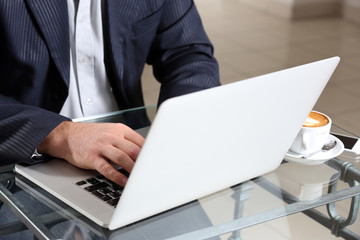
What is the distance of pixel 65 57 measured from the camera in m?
1.37

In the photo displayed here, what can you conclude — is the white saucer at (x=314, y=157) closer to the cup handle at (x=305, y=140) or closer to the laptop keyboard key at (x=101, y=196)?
the cup handle at (x=305, y=140)

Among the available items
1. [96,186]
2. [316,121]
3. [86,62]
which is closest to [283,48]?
[86,62]

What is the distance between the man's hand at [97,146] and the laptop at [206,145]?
3 cm

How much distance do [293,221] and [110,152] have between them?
1.09ft

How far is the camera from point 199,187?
0.95m

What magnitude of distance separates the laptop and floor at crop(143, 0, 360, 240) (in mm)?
2082

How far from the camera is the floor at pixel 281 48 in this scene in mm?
3457

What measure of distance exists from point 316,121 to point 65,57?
575 mm

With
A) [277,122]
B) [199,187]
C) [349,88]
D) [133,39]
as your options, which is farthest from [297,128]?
[349,88]

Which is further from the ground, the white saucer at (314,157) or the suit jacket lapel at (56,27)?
the suit jacket lapel at (56,27)

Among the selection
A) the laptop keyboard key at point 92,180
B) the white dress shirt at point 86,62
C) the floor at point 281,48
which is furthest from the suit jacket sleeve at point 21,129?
the floor at point 281,48

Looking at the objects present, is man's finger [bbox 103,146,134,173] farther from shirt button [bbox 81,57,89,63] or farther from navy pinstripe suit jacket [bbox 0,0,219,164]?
shirt button [bbox 81,57,89,63]

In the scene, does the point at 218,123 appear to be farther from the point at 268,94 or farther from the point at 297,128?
the point at 297,128

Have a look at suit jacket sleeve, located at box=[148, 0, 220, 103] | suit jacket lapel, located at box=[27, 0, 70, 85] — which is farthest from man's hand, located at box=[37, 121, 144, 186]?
suit jacket sleeve, located at box=[148, 0, 220, 103]
